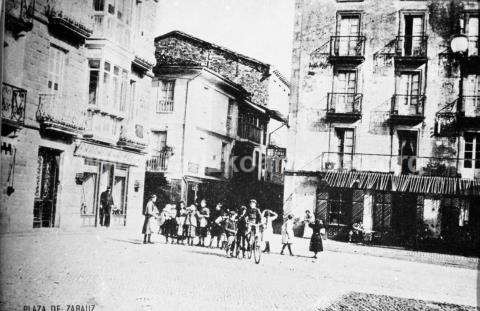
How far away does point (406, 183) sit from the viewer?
5.20m

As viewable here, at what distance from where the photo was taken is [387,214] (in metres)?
5.68

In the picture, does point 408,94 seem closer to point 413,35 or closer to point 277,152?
point 413,35

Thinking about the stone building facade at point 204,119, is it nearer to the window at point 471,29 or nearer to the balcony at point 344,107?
the balcony at point 344,107

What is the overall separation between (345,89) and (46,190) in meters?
3.36

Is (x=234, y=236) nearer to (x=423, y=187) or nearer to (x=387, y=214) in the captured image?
(x=387, y=214)

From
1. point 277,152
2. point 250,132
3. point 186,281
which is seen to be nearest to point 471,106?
point 277,152

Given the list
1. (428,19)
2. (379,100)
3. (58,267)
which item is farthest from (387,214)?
(58,267)

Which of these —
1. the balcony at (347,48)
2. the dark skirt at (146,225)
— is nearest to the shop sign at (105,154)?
the dark skirt at (146,225)

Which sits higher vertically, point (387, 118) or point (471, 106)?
point (471, 106)

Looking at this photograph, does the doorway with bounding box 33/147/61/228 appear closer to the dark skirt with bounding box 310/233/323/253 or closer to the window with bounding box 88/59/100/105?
the window with bounding box 88/59/100/105

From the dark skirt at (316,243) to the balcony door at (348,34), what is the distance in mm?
2101

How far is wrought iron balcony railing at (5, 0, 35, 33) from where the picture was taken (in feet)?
16.0

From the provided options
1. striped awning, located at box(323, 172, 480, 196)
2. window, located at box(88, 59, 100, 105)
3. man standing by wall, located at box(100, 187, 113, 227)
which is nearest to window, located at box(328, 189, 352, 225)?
striped awning, located at box(323, 172, 480, 196)

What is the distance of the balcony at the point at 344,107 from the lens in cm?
507
